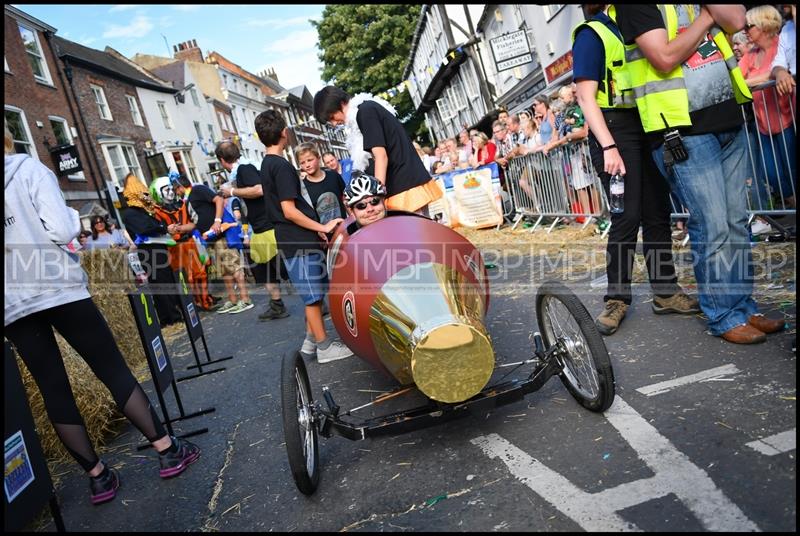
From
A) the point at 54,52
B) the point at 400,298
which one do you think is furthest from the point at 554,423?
the point at 54,52

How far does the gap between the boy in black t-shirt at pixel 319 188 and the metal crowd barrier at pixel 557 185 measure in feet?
13.6

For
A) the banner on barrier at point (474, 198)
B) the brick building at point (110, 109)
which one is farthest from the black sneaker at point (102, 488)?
the brick building at point (110, 109)

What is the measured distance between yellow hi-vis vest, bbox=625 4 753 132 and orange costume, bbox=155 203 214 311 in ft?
22.3

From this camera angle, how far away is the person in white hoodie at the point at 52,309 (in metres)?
2.91

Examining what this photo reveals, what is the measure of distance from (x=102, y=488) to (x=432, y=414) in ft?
6.55

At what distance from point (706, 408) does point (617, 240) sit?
1.38 m

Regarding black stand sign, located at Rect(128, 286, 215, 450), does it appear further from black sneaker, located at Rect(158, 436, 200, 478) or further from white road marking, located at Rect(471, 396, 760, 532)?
white road marking, located at Rect(471, 396, 760, 532)

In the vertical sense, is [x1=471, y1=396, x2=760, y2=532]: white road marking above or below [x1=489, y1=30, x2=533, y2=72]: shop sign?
below

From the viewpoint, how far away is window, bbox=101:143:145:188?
82.7 feet

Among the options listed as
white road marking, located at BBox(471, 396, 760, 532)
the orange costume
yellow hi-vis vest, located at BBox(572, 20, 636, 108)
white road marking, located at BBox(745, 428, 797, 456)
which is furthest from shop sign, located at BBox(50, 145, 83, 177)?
white road marking, located at BBox(745, 428, 797, 456)

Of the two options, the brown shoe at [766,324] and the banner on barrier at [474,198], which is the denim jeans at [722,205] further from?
the banner on barrier at [474,198]

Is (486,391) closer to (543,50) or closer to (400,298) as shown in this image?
(400,298)

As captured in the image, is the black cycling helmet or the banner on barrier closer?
the black cycling helmet

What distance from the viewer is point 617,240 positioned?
381 centimetres
